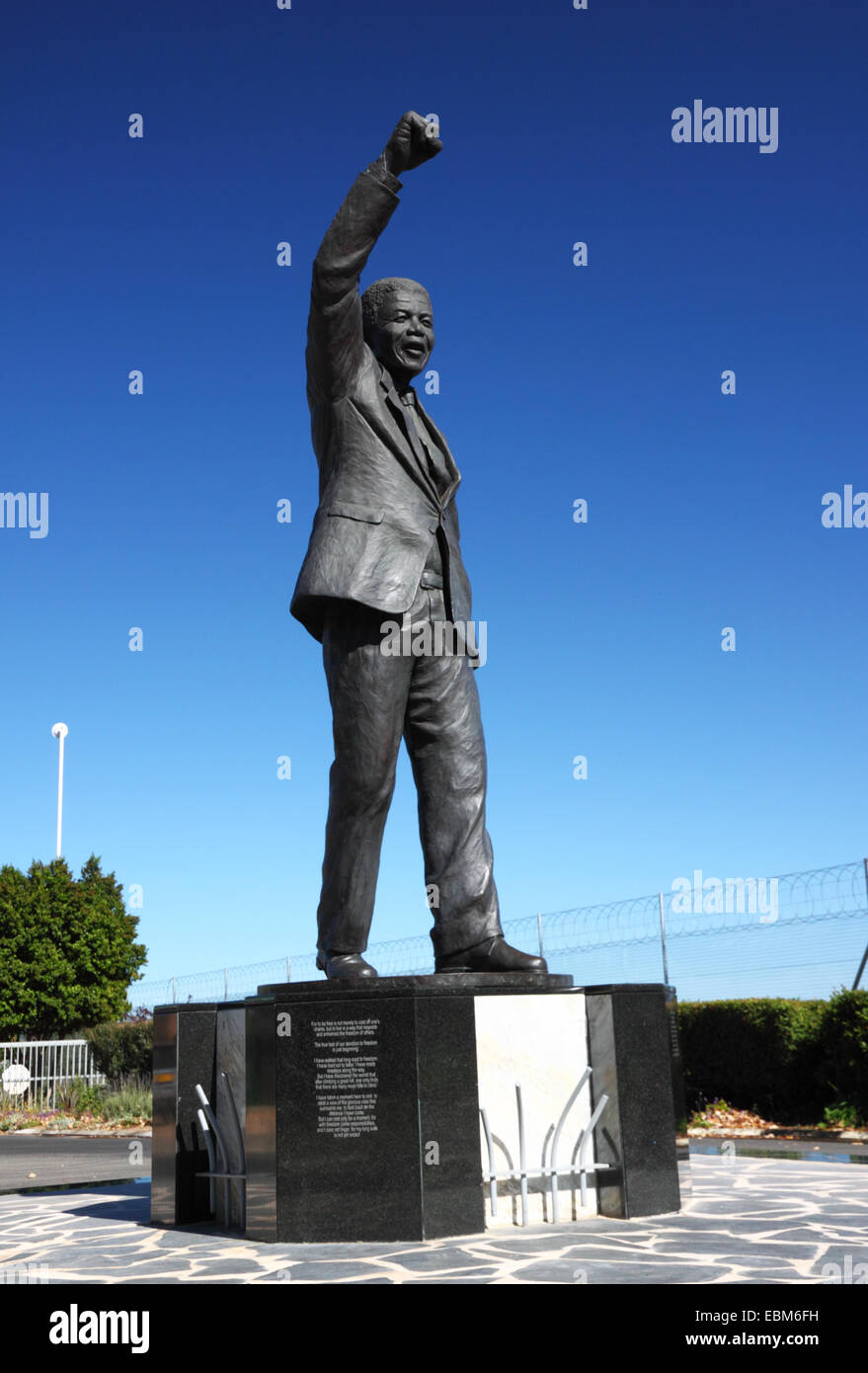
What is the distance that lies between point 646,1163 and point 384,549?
10.6 feet

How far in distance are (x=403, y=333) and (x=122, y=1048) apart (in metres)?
19.6

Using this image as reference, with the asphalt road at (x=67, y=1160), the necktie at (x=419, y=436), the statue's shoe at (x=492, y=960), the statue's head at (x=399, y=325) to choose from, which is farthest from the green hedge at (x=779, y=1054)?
the statue's head at (x=399, y=325)

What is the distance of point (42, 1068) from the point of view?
23453 millimetres

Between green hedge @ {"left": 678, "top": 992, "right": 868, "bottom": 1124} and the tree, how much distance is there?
14256 millimetres

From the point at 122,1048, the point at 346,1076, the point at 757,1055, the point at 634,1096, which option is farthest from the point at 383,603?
the point at 122,1048

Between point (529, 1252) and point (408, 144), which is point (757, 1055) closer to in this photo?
point (529, 1252)

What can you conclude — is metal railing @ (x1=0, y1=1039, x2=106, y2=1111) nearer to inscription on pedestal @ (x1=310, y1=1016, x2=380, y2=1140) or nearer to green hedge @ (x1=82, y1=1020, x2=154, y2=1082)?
green hedge @ (x1=82, y1=1020, x2=154, y2=1082)

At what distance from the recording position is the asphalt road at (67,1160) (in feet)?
33.8

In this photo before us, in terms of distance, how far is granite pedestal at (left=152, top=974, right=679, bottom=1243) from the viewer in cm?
525

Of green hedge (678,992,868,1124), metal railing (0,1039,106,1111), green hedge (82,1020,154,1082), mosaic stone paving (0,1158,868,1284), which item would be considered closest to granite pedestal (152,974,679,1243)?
mosaic stone paving (0,1158,868,1284)

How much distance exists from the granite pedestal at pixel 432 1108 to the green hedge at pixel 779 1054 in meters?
6.73

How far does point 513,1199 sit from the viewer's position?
5613 mm
